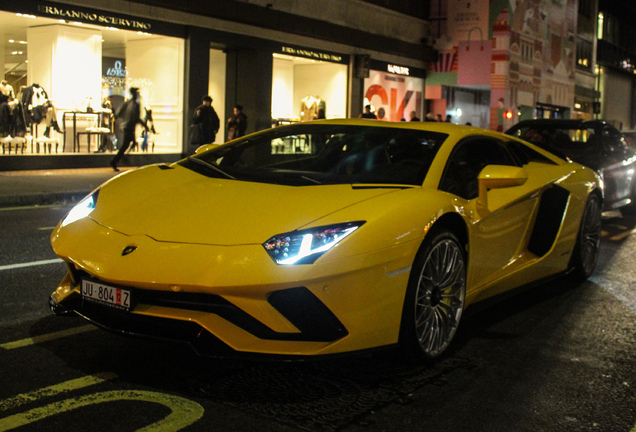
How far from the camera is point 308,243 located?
355 centimetres

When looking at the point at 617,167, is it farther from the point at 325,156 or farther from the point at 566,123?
the point at 325,156

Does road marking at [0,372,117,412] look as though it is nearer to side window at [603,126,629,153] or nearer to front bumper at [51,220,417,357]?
front bumper at [51,220,417,357]

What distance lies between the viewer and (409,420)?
3.43 metres

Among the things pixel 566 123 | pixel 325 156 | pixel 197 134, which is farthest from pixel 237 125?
pixel 325 156

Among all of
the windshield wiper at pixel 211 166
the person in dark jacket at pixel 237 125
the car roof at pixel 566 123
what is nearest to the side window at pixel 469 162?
the windshield wiper at pixel 211 166

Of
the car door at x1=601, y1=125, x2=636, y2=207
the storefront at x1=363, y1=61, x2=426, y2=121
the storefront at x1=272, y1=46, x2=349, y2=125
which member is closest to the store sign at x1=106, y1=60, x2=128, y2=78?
the storefront at x1=272, y1=46, x2=349, y2=125

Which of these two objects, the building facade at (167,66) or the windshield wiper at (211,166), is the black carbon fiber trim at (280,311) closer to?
the windshield wiper at (211,166)

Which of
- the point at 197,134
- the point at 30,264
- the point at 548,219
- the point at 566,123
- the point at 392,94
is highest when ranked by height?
the point at 392,94

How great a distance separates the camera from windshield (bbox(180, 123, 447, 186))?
4500 mm

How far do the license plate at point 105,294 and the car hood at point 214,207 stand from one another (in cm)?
30

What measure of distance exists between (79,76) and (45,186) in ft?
17.1

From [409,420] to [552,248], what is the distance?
2.74m

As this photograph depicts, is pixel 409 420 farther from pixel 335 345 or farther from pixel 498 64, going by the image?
pixel 498 64

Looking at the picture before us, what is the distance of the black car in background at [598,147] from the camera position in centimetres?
1078
